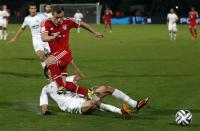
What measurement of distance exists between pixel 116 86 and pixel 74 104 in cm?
522

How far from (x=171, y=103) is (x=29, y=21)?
30.4 ft

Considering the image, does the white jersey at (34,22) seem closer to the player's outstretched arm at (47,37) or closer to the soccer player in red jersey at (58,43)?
the soccer player in red jersey at (58,43)

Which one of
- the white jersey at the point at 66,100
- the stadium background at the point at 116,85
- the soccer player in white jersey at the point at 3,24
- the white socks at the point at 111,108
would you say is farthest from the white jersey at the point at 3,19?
the white socks at the point at 111,108

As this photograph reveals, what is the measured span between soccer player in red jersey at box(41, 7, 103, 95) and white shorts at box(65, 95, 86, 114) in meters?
0.29

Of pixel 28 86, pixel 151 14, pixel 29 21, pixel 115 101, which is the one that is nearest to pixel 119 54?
pixel 29 21

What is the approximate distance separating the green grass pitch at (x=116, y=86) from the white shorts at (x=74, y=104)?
15 cm

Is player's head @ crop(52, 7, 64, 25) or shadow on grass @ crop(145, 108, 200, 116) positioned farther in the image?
player's head @ crop(52, 7, 64, 25)

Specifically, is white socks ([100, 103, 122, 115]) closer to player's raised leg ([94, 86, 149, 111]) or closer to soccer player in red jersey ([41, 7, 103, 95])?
player's raised leg ([94, 86, 149, 111])

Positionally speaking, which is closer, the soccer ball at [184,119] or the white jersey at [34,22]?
the soccer ball at [184,119]

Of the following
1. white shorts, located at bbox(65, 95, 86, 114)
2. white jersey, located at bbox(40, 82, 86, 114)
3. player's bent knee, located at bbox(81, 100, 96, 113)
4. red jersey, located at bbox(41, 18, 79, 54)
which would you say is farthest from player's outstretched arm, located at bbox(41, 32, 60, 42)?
player's bent knee, located at bbox(81, 100, 96, 113)

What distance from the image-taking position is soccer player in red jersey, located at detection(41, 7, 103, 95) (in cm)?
1253

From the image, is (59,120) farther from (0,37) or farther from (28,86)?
(0,37)

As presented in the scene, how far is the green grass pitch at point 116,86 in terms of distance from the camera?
1116cm

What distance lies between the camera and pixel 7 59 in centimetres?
2719
